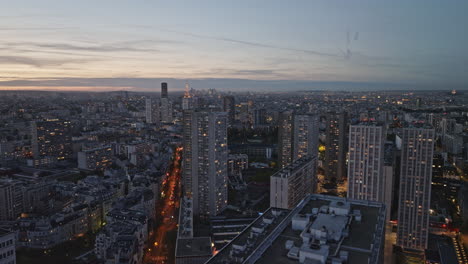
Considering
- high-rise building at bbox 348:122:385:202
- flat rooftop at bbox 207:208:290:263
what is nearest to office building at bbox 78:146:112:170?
high-rise building at bbox 348:122:385:202

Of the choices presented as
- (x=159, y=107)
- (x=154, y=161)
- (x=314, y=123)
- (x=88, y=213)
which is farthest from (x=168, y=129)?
(x=88, y=213)

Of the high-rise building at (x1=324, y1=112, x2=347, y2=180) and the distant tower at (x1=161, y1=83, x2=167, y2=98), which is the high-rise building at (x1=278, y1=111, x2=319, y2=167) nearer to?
the high-rise building at (x1=324, y1=112, x2=347, y2=180)

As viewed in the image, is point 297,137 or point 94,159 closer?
point 297,137

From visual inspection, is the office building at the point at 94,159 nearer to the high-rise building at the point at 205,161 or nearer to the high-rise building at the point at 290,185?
the high-rise building at the point at 205,161

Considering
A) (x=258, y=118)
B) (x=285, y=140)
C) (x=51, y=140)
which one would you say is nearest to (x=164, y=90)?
(x=258, y=118)

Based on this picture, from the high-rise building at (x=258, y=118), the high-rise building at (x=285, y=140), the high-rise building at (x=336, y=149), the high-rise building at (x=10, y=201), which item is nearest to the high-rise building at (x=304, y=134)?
the high-rise building at (x=285, y=140)

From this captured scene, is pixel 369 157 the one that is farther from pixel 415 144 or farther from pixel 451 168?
pixel 451 168

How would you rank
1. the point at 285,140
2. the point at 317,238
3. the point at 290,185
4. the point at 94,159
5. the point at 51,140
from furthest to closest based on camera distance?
the point at 51,140 < the point at 94,159 < the point at 285,140 < the point at 290,185 < the point at 317,238

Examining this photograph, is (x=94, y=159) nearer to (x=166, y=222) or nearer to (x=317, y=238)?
(x=166, y=222)
